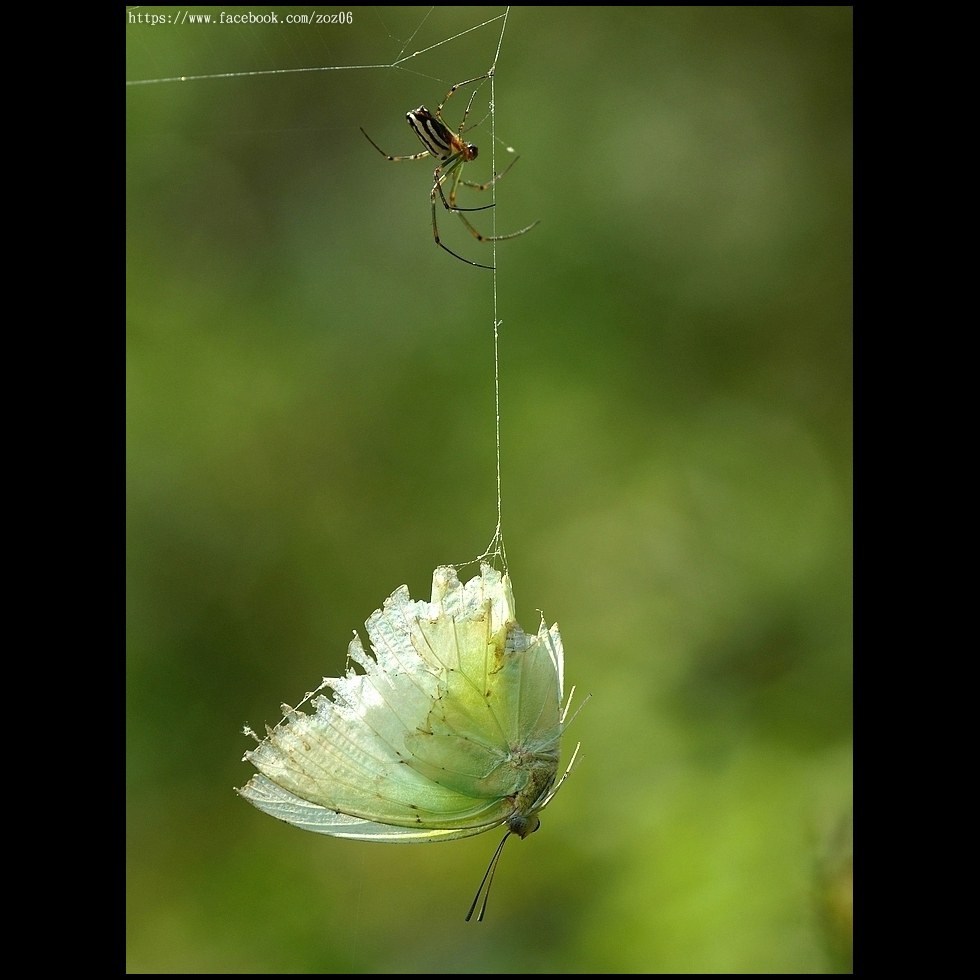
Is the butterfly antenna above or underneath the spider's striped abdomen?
underneath

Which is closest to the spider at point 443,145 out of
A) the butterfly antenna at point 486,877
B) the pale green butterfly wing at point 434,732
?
the pale green butterfly wing at point 434,732

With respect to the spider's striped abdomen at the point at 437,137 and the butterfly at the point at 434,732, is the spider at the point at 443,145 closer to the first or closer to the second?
the spider's striped abdomen at the point at 437,137

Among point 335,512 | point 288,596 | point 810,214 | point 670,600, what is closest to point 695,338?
point 810,214

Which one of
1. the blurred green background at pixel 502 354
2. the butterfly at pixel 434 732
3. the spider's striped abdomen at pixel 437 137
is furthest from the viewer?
the blurred green background at pixel 502 354

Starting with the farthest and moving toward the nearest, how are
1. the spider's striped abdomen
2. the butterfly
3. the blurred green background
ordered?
the blurred green background, the spider's striped abdomen, the butterfly

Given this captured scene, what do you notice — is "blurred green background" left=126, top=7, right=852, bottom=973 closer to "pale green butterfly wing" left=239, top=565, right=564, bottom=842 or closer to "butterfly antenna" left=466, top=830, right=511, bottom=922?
"butterfly antenna" left=466, top=830, right=511, bottom=922

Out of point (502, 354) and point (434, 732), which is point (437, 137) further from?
point (434, 732)

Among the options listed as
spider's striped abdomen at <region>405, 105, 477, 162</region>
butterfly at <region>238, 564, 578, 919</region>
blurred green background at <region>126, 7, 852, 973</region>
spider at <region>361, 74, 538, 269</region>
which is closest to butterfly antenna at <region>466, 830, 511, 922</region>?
butterfly at <region>238, 564, 578, 919</region>

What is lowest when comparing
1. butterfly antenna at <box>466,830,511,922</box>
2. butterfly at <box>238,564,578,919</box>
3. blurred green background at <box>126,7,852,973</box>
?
butterfly antenna at <box>466,830,511,922</box>
